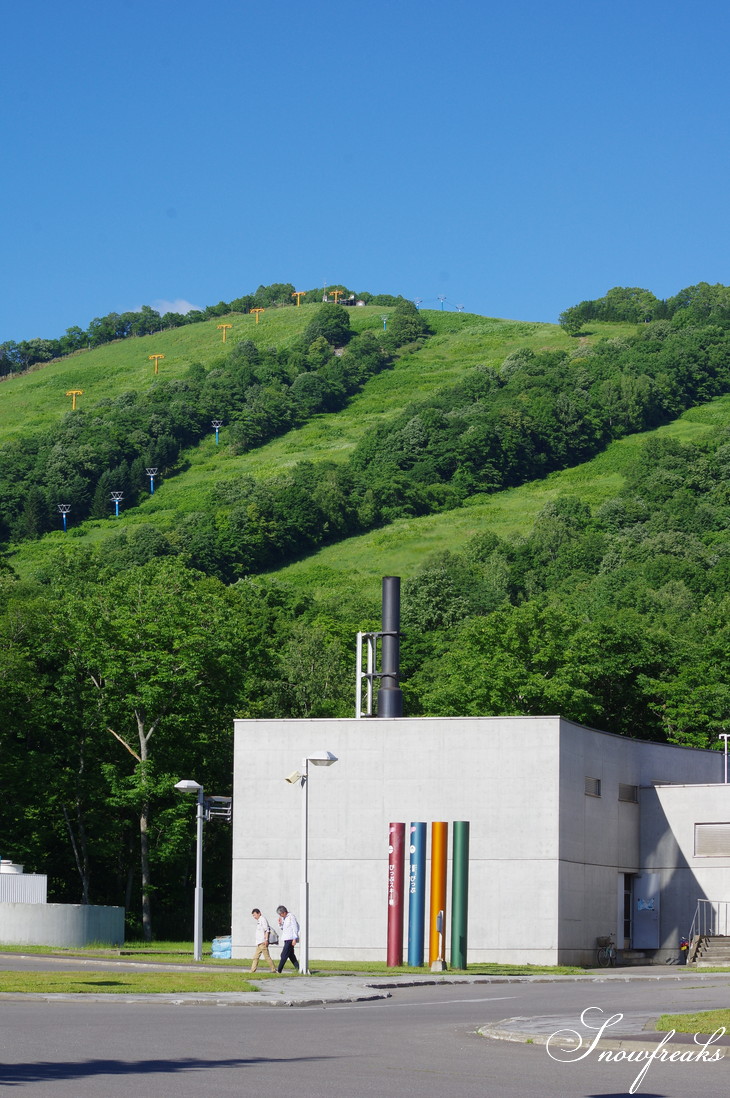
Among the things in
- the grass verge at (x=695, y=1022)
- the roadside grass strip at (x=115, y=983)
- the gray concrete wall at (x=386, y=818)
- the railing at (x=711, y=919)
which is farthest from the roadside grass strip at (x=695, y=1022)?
the railing at (x=711, y=919)

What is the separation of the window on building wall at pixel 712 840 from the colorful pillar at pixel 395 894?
1274 centimetres

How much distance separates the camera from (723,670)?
81.1 metres

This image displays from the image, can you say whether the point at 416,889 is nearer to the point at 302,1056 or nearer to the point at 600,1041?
the point at 600,1041

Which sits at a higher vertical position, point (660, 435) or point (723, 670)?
point (660, 435)

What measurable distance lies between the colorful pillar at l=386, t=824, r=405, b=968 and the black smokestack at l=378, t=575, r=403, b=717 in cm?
746

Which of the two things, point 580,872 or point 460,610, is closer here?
point 580,872

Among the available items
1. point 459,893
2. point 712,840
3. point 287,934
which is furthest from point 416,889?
Result: point 712,840

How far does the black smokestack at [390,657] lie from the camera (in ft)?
158

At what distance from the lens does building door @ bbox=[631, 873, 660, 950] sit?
48188 mm

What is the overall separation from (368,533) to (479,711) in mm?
105622

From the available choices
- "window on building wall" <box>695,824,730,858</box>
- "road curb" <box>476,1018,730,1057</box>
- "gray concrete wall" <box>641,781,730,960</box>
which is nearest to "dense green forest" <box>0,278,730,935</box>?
Result: "gray concrete wall" <box>641,781,730,960</box>

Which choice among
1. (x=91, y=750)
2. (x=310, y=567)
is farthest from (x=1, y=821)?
(x=310, y=567)

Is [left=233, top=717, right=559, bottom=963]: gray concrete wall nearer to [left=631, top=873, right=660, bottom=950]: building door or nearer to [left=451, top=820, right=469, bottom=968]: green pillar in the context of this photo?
[left=451, top=820, right=469, bottom=968]: green pillar

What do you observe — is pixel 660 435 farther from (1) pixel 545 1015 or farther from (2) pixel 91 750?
(1) pixel 545 1015
